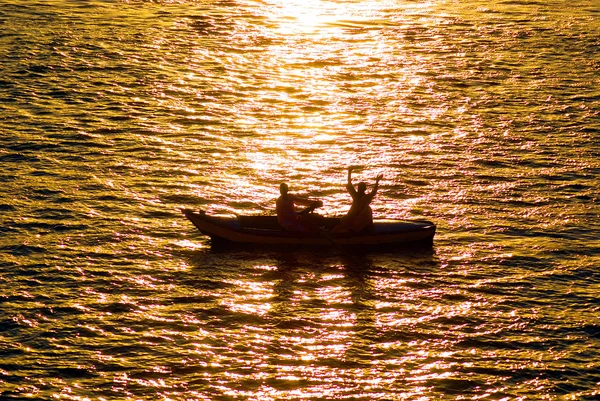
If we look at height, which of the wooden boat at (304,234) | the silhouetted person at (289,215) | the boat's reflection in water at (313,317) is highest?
the silhouetted person at (289,215)

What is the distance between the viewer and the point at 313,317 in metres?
24.4

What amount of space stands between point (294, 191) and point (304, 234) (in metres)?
4.45

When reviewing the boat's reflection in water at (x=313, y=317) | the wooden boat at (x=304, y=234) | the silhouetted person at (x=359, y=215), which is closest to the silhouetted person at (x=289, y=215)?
the wooden boat at (x=304, y=234)

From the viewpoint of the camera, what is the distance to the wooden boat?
91.9ft

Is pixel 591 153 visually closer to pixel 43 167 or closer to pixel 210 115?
pixel 210 115

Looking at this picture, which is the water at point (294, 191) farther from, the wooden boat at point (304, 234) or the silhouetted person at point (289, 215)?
the silhouetted person at point (289, 215)

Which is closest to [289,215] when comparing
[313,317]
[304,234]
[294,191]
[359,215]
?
[304,234]

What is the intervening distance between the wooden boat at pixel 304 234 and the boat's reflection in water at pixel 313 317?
0.99 ft

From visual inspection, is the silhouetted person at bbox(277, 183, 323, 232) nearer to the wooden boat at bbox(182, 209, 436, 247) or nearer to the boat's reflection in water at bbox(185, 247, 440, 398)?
the wooden boat at bbox(182, 209, 436, 247)

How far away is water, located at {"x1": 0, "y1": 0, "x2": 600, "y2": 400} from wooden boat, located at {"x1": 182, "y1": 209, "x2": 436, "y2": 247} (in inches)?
17.4

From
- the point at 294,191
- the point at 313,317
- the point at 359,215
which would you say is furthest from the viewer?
the point at 294,191

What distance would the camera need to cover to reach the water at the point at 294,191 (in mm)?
22281

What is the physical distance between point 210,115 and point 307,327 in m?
18.2

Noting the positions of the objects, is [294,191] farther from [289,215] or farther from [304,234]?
[304,234]
